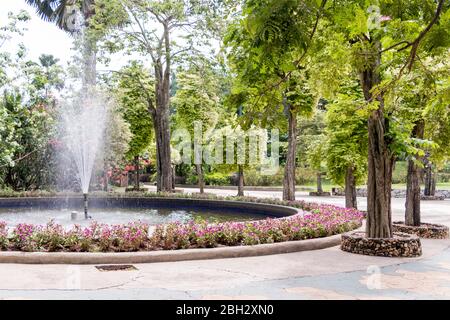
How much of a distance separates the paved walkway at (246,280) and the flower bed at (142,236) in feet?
2.49

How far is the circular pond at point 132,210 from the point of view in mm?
17328

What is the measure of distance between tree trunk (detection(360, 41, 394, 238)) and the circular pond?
623 centimetres

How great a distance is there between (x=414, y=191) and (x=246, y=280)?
28.1ft

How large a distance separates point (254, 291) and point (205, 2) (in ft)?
64.0

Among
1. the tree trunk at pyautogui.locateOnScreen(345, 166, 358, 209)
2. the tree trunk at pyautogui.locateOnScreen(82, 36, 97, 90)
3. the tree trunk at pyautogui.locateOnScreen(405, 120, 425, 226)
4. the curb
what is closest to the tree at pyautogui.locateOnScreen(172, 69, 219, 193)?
the tree trunk at pyautogui.locateOnScreen(82, 36, 97, 90)

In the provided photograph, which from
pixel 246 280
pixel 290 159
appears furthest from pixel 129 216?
pixel 246 280

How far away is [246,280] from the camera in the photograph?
24.5 feet

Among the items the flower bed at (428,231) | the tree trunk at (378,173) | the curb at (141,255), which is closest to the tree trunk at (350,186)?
the flower bed at (428,231)

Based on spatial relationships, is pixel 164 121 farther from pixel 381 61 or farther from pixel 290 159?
pixel 381 61

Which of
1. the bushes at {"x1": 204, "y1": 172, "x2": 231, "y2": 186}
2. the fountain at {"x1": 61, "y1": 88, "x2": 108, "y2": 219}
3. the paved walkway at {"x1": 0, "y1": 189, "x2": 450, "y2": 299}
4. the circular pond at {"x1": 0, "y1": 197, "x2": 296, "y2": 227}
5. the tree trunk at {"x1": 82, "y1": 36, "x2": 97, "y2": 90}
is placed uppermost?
the tree trunk at {"x1": 82, "y1": 36, "x2": 97, "y2": 90}

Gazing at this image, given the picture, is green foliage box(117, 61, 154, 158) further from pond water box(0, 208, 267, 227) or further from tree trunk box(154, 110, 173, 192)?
pond water box(0, 208, 267, 227)

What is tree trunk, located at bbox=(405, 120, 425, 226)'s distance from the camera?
1396 cm

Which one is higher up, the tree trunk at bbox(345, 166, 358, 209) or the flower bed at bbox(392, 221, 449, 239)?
the tree trunk at bbox(345, 166, 358, 209)
